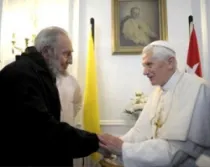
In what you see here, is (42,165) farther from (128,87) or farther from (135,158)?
(128,87)

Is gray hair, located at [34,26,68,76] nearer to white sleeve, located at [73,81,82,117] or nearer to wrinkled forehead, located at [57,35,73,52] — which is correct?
wrinkled forehead, located at [57,35,73,52]

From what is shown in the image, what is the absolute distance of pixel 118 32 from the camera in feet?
15.1

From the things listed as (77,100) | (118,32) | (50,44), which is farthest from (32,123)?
(118,32)

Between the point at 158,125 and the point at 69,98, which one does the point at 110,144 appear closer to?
the point at 158,125

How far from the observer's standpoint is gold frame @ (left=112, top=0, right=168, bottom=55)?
14.9 ft

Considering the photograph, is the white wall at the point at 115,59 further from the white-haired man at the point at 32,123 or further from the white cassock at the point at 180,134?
the white-haired man at the point at 32,123

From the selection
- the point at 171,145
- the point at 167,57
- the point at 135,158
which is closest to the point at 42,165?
the point at 135,158

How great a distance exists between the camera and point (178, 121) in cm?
227

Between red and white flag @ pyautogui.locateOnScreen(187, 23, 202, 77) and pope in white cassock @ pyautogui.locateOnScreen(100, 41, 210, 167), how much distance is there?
4.91ft

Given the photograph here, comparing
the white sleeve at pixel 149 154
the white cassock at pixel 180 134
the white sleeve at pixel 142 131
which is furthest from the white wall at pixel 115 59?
the white sleeve at pixel 149 154

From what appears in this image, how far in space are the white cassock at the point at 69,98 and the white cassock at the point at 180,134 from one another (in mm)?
1344

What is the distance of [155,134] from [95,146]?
0.68 meters

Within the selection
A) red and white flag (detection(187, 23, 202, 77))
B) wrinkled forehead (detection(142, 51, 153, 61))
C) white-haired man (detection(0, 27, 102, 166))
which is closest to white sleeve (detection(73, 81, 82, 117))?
wrinkled forehead (detection(142, 51, 153, 61))

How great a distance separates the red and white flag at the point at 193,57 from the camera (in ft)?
13.4
